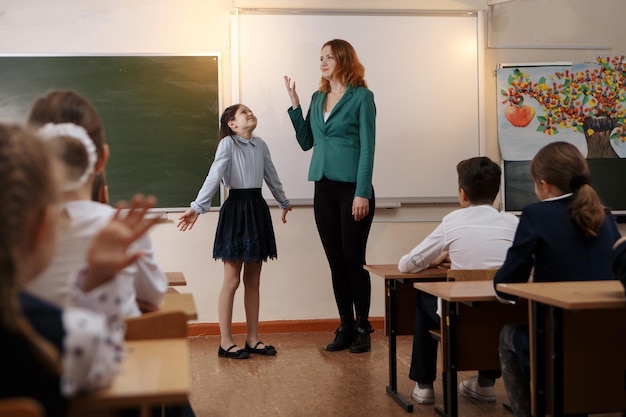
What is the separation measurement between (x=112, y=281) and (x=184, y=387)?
356 millimetres

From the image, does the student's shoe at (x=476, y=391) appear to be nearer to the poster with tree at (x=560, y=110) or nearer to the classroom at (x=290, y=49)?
the classroom at (x=290, y=49)

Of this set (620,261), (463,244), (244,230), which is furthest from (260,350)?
(620,261)

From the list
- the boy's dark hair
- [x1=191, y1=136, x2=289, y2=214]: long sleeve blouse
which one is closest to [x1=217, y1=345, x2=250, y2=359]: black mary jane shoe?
[x1=191, y1=136, x2=289, y2=214]: long sleeve blouse

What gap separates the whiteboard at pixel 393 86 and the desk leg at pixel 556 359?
9.59 ft

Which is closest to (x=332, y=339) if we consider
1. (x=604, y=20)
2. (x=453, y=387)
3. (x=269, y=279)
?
(x=269, y=279)

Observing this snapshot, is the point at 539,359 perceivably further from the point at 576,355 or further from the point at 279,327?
the point at 279,327

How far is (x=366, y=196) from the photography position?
409cm

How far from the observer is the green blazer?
13.7 feet

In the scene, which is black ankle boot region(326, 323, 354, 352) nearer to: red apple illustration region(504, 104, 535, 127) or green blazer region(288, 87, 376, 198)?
green blazer region(288, 87, 376, 198)

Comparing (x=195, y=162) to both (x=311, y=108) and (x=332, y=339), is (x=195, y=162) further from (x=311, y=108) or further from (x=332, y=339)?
(x=332, y=339)

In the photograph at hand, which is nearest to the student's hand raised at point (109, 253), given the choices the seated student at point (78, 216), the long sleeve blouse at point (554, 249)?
the seated student at point (78, 216)

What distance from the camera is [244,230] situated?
4191mm

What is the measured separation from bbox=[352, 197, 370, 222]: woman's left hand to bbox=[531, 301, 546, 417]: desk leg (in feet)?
6.33

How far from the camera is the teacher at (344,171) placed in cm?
418
